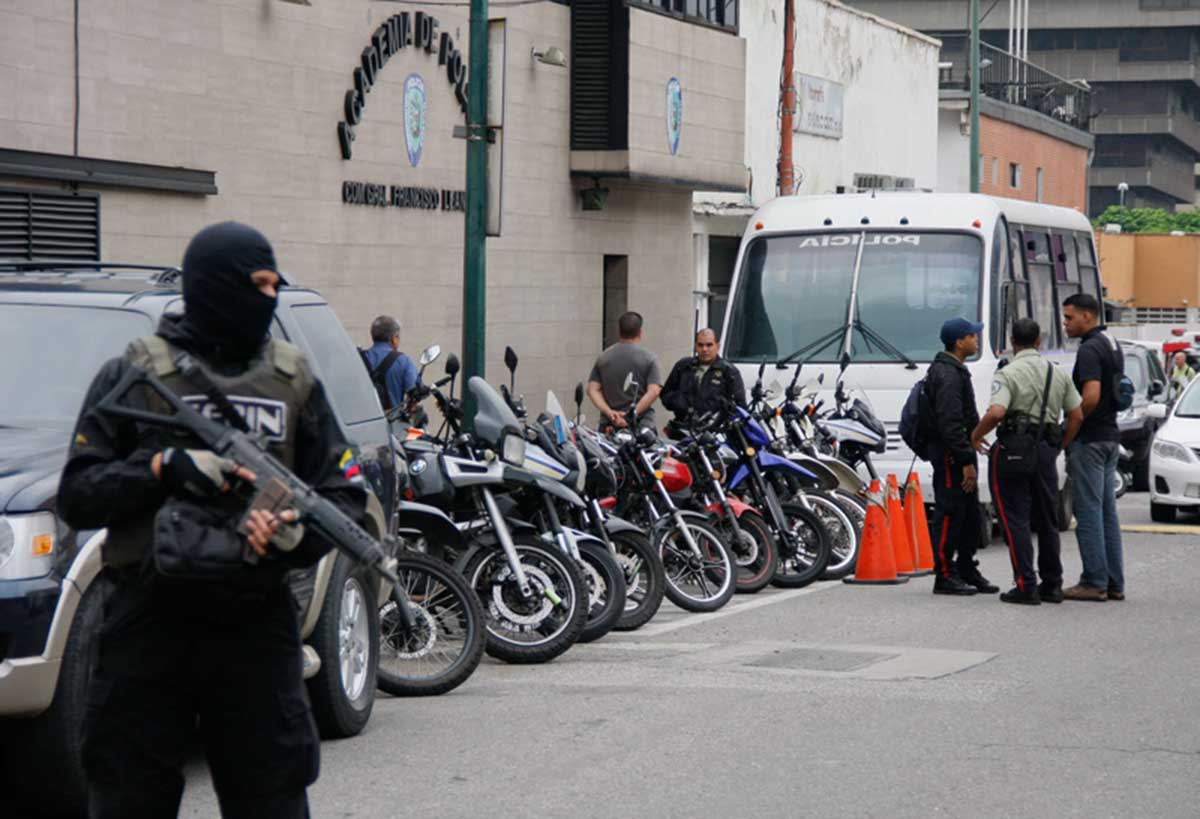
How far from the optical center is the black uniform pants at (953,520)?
13.6m

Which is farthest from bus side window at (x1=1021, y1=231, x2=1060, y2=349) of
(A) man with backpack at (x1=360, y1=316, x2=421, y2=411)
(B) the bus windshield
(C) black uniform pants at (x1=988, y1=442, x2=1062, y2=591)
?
(A) man with backpack at (x1=360, y1=316, x2=421, y2=411)

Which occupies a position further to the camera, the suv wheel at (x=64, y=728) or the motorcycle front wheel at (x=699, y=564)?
the motorcycle front wheel at (x=699, y=564)

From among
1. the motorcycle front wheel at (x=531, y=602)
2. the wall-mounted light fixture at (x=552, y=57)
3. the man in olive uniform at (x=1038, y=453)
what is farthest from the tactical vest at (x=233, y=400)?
the wall-mounted light fixture at (x=552, y=57)

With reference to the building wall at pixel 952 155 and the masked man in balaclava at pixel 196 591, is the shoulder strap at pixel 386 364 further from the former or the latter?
the building wall at pixel 952 155

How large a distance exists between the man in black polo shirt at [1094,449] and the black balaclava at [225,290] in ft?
30.2

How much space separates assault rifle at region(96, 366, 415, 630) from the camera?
14.5 ft

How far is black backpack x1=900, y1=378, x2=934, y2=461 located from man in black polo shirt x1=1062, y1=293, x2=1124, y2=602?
0.99 metres

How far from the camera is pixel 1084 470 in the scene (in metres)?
13.2

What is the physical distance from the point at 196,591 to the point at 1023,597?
30.8 feet

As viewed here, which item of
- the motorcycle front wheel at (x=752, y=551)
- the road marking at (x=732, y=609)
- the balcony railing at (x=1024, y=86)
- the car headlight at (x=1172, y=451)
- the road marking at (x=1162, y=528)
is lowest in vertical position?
the road marking at (x=1162, y=528)

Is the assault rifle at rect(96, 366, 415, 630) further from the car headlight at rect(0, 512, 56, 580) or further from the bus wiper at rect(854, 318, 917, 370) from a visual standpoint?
the bus wiper at rect(854, 318, 917, 370)

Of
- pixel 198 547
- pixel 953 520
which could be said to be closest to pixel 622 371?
pixel 953 520

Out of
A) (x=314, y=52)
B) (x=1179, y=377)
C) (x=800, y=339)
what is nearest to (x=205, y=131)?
(x=314, y=52)

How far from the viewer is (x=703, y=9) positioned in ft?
88.0
